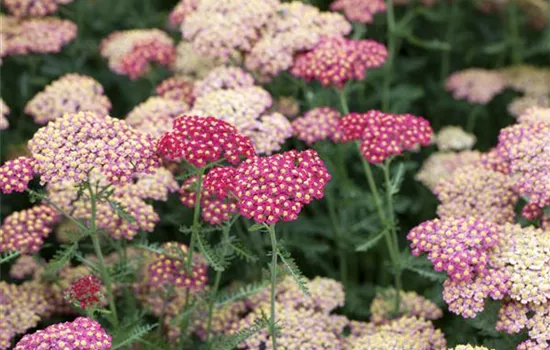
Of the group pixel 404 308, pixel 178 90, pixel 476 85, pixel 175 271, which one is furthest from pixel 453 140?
pixel 175 271

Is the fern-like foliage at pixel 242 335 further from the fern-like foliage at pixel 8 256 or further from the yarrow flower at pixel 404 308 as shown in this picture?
the fern-like foliage at pixel 8 256

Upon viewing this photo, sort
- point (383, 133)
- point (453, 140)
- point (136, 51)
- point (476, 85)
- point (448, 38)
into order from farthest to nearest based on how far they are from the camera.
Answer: point (448, 38)
point (476, 85)
point (453, 140)
point (136, 51)
point (383, 133)

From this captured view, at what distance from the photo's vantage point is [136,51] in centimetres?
615

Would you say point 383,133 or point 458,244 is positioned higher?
point 383,133

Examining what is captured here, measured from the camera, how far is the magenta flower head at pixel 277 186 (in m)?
3.89

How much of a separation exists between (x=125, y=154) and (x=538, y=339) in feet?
7.51

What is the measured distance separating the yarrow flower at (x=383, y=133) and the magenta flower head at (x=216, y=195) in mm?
827

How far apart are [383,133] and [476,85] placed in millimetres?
2390

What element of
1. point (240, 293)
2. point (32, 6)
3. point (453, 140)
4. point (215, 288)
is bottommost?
point (240, 293)

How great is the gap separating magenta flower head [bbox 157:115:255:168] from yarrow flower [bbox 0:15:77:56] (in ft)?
7.08

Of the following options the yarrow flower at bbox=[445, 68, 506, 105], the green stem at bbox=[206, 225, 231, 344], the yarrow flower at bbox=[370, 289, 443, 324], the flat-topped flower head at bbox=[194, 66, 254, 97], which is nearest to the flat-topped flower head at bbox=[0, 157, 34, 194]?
the green stem at bbox=[206, 225, 231, 344]

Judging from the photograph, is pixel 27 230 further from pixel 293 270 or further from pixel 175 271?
pixel 293 270

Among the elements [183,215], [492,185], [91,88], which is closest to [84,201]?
[183,215]

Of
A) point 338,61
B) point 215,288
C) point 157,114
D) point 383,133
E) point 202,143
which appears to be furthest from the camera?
point 157,114
